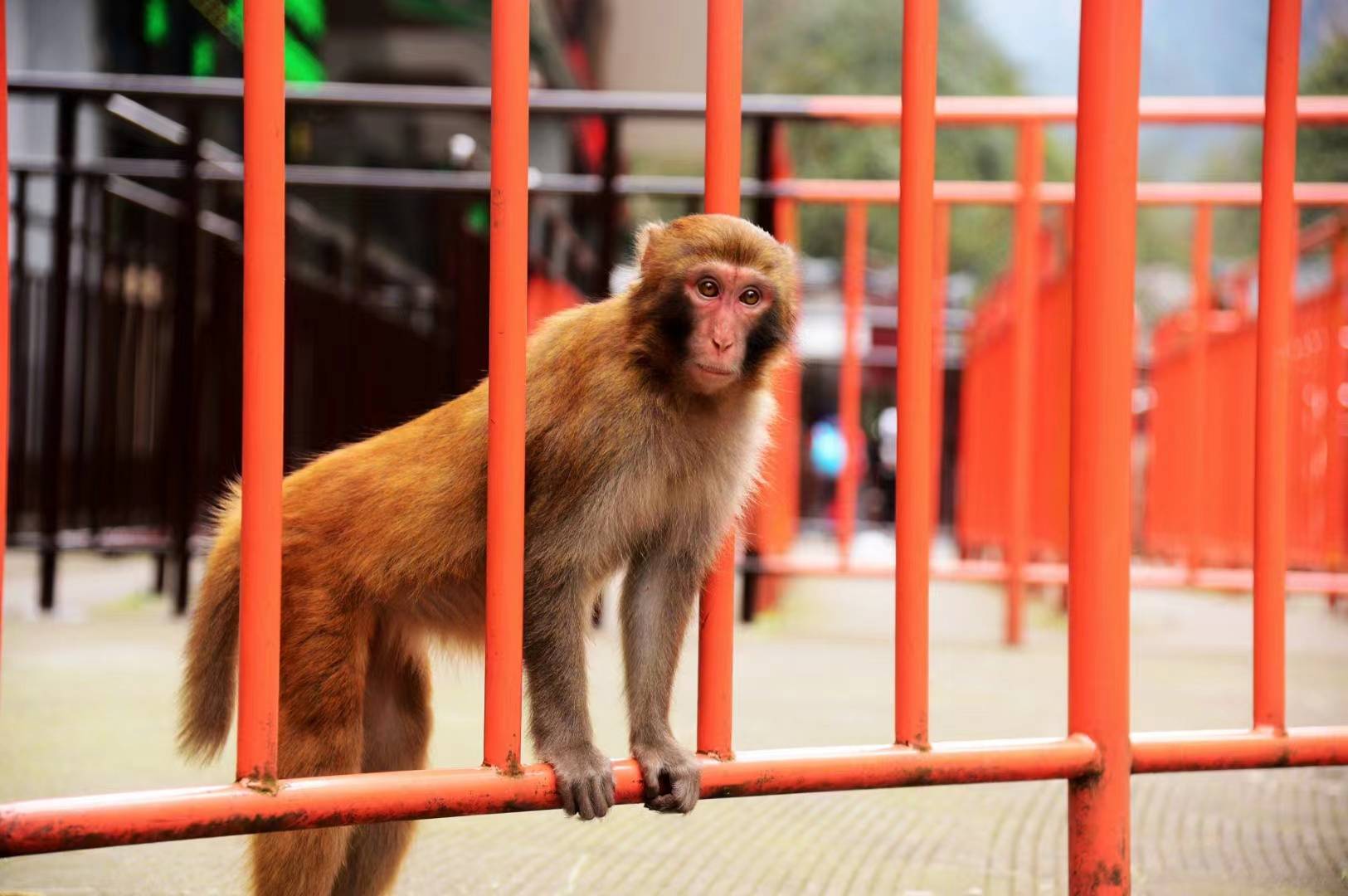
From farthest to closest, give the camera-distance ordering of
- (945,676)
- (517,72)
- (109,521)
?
1. (109,521)
2. (945,676)
3. (517,72)

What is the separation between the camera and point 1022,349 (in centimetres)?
476

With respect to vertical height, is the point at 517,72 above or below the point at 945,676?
above

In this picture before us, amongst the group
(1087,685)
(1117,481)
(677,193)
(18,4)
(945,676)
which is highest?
(18,4)

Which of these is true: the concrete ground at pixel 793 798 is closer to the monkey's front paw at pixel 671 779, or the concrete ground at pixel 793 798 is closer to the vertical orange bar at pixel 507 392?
the monkey's front paw at pixel 671 779

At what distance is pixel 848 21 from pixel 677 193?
28245mm

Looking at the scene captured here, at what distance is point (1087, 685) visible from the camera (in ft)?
6.02

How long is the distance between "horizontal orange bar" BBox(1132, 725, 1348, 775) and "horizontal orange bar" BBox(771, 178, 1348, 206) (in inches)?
139

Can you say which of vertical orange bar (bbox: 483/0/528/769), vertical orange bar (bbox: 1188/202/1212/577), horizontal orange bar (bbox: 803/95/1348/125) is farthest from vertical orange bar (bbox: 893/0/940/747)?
vertical orange bar (bbox: 1188/202/1212/577)

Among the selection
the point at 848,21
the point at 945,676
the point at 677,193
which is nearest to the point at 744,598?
the point at 945,676

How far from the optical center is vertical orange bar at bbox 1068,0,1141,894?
182 cm

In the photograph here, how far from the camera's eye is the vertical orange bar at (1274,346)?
1914mm

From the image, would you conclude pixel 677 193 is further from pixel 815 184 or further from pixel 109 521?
pixel 109 521

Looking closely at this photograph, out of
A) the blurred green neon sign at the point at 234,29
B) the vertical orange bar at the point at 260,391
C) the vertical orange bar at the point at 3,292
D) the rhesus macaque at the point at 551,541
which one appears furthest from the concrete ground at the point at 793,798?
the blurred green neon sign at the point at 234,29

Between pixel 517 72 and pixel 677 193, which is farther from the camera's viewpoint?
pixel 677 193
